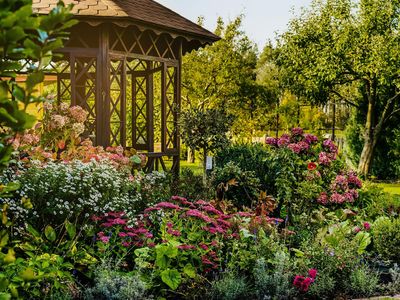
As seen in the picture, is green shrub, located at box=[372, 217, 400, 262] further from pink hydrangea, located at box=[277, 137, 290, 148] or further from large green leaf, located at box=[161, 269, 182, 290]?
large green leaf, located at box=[161, 269, 182, 290]

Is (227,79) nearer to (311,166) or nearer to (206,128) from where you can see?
(206,128)

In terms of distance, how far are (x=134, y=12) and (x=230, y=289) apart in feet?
22.4

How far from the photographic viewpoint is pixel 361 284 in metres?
5.47

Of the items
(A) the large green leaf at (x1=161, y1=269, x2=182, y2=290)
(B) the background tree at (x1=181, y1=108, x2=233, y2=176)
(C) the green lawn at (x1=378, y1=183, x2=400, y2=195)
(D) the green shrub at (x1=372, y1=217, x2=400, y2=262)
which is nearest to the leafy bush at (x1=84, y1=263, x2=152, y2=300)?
(A) the large green leaf at (x1=161, y1=269, x2=182, y2=290)

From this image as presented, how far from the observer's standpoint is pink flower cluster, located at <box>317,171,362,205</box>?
26.8ft

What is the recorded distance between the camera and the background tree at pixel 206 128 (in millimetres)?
10133

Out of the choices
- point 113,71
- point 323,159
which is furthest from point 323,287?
point 113,71

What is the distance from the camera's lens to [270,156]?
9.27 m

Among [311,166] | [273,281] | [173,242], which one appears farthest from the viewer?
[311,166]

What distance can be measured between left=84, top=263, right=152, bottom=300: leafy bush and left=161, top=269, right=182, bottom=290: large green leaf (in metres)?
0.18

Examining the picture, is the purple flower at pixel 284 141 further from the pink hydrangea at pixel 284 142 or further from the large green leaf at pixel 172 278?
the large green leaf at pixel 172 278

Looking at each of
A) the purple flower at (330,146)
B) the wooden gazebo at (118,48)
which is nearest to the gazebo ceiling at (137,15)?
the wooden gazebo at (118,48)

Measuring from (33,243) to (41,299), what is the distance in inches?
27.9

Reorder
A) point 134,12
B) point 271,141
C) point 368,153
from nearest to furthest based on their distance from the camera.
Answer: point 271,141, point 134,12, point 368,153
